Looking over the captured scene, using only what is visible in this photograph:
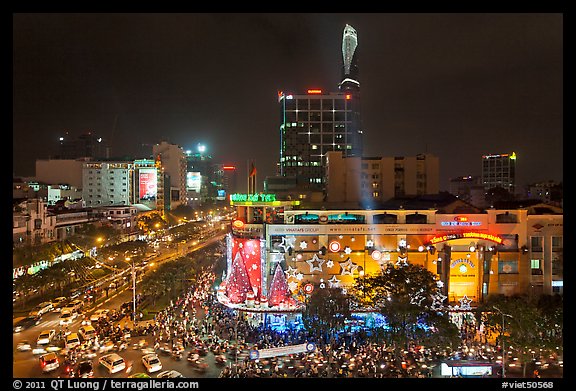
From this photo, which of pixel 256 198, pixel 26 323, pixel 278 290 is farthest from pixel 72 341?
pixel 256 198

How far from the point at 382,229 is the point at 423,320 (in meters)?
8.43

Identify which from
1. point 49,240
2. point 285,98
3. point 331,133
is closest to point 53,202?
point 49,240

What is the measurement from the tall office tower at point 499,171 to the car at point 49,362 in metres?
101

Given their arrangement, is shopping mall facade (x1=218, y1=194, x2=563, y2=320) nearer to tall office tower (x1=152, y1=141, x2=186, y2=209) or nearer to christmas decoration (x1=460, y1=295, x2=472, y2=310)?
christmas decoration (x1=460, y1=295, x2=472, y2=310)

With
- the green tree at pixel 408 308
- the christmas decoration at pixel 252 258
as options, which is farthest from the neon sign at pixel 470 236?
the christmas decoration at pixel 252 258

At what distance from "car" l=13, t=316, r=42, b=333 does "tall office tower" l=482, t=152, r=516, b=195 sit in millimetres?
97999

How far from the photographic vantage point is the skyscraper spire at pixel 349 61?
299 ft

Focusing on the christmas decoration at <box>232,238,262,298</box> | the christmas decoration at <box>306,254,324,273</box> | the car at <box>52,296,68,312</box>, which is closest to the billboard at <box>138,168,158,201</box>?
the car at <box>52,296,68,312</box>

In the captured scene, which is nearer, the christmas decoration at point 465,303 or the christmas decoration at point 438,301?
the christmas decoration at point 438,301

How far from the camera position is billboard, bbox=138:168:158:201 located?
258 feet

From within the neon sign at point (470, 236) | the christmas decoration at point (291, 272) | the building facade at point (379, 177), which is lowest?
the christmas decoration at point (291, 272)

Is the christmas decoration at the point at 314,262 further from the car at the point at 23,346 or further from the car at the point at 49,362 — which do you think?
the car at the point at 23,346

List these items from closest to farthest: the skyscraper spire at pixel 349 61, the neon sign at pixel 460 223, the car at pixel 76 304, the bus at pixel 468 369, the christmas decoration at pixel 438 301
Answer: the bus at pixel 468 369
the christmas decoration at pixel 438 301
the car at pixel 76 304
the neon sign at pixel 460 223
the skyscraper spire at pixel 349 61
